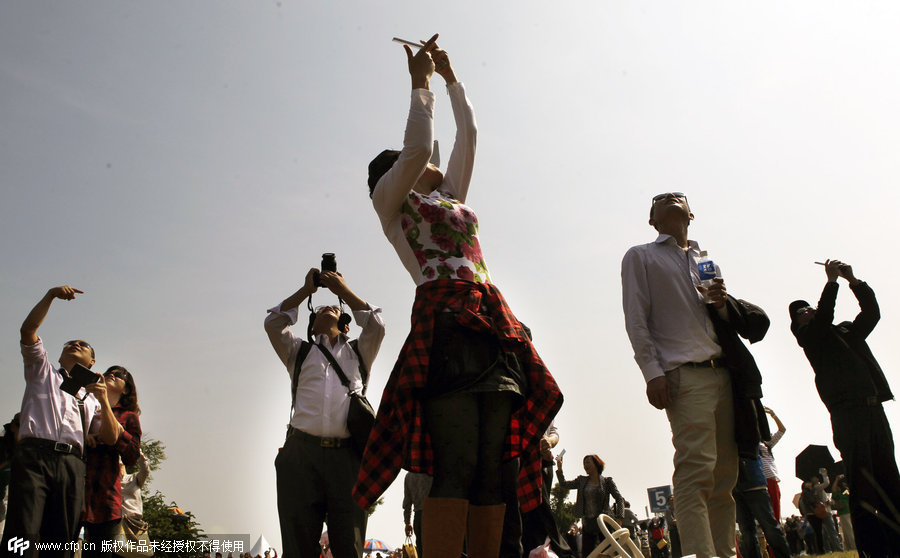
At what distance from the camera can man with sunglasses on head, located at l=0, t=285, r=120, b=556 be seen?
188 inches

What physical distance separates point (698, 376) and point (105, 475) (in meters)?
4.54

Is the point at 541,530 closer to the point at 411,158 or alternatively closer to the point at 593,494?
the point at 593,494

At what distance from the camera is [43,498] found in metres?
4.88

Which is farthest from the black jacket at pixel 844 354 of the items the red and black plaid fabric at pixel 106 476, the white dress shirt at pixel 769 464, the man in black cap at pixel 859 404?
the red and black plaid fabric at pixel 106 476

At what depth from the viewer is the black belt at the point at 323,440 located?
4.41m

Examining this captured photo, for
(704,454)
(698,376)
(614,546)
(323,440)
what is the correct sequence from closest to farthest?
(614,546)
(704,454)
(698,376)
(323,440)

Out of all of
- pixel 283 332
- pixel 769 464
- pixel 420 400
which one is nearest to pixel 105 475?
pixel 283 332

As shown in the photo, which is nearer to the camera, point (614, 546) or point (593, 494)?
point (614, 546)

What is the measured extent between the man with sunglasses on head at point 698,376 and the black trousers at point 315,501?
1.89 metres

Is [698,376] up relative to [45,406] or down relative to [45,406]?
down

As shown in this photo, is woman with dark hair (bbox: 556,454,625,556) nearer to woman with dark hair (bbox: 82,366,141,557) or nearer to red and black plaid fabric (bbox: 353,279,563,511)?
woman with dark hair (bbox: 82,366,141,557)

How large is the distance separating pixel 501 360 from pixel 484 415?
0.21m

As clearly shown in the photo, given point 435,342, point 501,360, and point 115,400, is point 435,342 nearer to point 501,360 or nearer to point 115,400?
point 501,360

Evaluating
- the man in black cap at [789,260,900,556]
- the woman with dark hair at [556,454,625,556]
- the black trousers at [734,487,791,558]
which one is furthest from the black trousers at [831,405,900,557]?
the woman with dark hair at [556,454,625,556]
